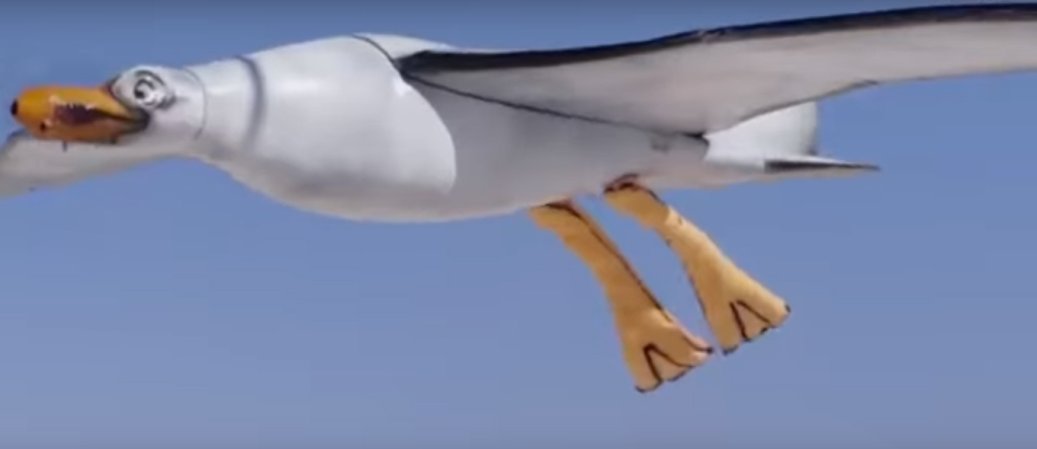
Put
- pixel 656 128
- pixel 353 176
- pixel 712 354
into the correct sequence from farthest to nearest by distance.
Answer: pixel 712 354
pixel 656 128
pixel 353 176

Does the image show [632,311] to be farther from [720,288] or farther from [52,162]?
[52,162]

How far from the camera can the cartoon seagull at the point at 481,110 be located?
9.17 feet

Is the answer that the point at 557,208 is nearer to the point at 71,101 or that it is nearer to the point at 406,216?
the point at 406,216

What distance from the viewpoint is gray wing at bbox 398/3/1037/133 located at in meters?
2.86

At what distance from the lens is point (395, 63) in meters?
2.97

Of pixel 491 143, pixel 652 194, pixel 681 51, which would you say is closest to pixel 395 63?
pixel 491 143

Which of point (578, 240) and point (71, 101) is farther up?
point (578, 240)

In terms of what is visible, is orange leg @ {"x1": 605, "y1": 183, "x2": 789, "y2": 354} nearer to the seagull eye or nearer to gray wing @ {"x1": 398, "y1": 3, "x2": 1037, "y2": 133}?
gray wing @ {"x1": 398, "y1": 3, "x2": 1037, "y2": 133}

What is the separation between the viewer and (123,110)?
8.98ft

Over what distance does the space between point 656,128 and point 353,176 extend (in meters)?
0.61

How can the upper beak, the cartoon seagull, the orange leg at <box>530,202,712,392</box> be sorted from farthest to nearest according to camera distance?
1. the orange leg at <box>530,202,712,392</box>
2. the cartoon seagull
3. the upper beak

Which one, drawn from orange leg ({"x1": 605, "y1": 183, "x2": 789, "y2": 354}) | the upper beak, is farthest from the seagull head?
orange leg ({"x1": 605, "y1": 183, "x2": 789, "y2": 354})

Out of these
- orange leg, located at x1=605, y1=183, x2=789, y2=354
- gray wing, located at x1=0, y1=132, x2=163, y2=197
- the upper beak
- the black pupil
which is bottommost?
the upper beak

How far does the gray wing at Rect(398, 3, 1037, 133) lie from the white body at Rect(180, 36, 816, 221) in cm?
4
